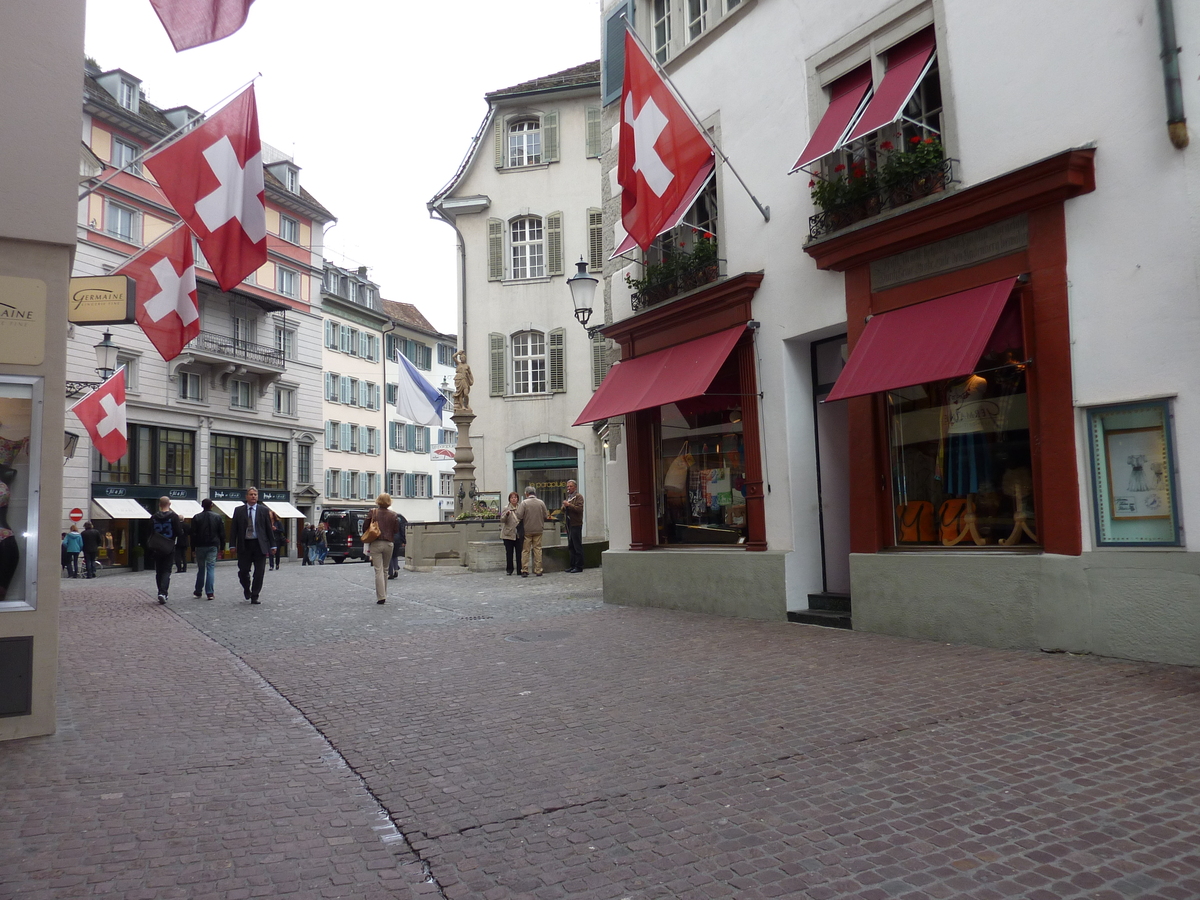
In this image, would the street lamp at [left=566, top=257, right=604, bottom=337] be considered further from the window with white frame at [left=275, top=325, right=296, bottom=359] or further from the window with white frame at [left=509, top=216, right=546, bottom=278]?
the window with white frame at [left=275, top=325, right=296, bottom=359]

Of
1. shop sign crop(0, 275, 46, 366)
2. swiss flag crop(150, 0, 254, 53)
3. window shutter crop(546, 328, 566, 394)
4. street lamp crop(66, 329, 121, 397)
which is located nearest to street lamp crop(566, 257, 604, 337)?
swiss flag crop(150, 0, 254, 53)

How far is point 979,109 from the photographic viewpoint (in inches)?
354

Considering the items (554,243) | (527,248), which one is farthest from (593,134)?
(527,248)

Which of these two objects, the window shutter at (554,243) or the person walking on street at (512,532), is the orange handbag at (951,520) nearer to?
the person walking on street at (512,532)

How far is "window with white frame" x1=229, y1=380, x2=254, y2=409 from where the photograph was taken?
43.5 meters

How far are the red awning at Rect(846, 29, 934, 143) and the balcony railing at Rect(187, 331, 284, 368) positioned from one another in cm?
3573

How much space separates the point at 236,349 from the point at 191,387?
115 inches

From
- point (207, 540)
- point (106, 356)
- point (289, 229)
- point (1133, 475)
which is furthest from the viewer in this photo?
point (289, 229)

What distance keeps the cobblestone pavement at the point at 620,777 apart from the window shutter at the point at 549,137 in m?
23.8

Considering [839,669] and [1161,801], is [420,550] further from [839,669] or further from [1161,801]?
[1161,801]

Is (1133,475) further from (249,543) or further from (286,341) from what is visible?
(286,341)

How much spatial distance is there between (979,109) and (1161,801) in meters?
6.83

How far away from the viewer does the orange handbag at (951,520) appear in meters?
9.27

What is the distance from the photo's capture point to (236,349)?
43031mm
